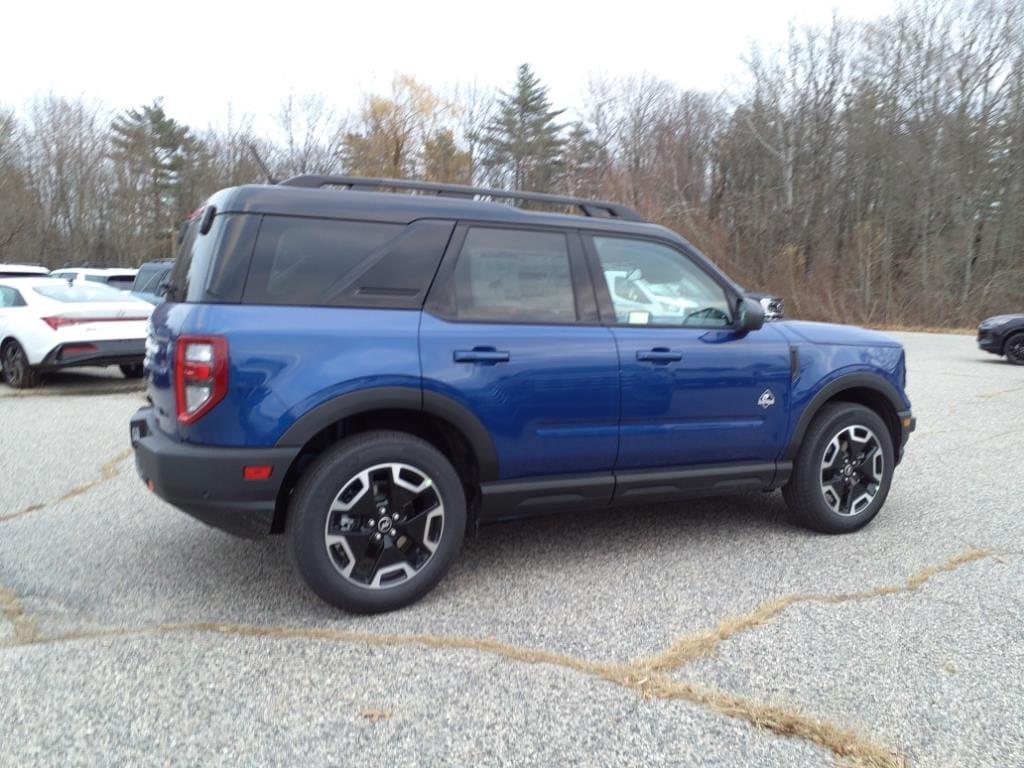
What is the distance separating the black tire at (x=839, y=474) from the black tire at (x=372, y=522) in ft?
6.95

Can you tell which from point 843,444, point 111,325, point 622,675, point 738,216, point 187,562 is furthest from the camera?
point 738,216

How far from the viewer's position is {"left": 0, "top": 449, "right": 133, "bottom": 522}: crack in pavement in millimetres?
5113

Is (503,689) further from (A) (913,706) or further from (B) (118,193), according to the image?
(B) (118,193)

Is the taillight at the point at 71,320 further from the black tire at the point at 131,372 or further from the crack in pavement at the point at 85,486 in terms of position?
the crack in pavement at the point at 85,486

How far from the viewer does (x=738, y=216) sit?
35.2 metres

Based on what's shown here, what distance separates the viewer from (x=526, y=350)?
3.78m

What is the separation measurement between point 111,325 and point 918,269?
89.0 feet

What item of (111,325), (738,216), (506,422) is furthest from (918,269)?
(506,422)

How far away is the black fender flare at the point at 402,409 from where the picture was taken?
11.1 ft

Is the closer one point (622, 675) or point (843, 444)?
point (622, 675)

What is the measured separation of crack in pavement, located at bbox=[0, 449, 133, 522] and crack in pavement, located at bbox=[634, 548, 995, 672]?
4.14m

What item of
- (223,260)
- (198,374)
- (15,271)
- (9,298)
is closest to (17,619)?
(198,374)

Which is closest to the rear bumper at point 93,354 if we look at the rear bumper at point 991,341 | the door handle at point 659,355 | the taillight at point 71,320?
the taillight at point 71,320

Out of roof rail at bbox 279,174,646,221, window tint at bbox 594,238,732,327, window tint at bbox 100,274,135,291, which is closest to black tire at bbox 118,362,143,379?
window tint at bbox 100,274,135,291
